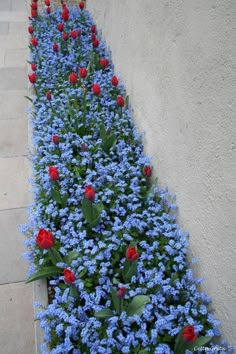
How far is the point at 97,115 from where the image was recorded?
10.7 feet

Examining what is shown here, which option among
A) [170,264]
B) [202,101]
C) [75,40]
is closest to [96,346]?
[170,264]

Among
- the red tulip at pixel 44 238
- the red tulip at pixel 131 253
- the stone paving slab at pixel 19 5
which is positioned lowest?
the red tulip at pixel 131 253

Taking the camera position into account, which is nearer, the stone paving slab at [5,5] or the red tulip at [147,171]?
the red tulip at [147,171]

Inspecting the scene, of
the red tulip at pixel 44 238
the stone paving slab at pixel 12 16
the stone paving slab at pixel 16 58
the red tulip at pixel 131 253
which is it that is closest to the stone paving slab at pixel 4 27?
the stone paving slab at pixel 12 16

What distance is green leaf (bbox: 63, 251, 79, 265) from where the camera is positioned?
2151 mm

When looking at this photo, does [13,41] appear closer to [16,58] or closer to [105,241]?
[16,58]

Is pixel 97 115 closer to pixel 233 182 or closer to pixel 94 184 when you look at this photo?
pixel 94 184

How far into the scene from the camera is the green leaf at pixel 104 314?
1839mm

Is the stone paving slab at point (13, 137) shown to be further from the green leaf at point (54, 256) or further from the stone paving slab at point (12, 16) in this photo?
the stone paving slab at point (12, 16)

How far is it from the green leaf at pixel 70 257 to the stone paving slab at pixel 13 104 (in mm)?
2348

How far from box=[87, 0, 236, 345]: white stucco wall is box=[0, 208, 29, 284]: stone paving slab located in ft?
4.04

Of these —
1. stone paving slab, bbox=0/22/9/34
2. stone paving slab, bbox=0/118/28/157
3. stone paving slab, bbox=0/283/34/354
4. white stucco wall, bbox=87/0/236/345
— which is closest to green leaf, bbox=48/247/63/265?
stone paving slab, bbox=0/283/34/354

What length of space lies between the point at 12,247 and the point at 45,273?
70 cm

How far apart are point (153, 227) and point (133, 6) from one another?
2035 mm
